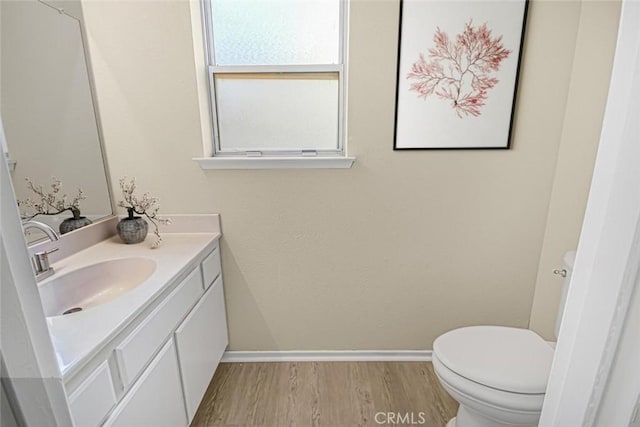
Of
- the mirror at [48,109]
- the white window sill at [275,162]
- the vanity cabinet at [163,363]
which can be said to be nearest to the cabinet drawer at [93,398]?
the vanity cabinet at [163,363]

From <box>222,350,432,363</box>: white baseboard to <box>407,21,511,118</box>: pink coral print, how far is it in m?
1.39

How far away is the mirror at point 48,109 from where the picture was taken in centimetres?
116

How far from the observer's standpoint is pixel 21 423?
415 mm

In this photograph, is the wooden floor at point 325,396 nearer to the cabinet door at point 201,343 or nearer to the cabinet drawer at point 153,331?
the cabinet door at point 201,343

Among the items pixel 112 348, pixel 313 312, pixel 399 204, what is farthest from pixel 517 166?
pixel 112 348

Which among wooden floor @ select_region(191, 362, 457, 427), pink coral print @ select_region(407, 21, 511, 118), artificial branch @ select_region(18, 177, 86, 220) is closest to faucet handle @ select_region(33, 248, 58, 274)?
artificial branch @ select_region(18, 177, 86, 220)

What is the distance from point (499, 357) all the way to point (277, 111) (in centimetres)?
150

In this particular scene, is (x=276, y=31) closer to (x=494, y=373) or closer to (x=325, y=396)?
(x=494, y=373)

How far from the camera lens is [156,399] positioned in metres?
1.08

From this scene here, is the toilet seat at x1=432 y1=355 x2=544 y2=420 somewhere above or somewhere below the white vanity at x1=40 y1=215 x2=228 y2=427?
below

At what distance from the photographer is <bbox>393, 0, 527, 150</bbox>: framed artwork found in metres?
1.44

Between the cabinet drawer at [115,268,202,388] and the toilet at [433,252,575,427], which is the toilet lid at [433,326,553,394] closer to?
the toilet at [433,252,575,427]
